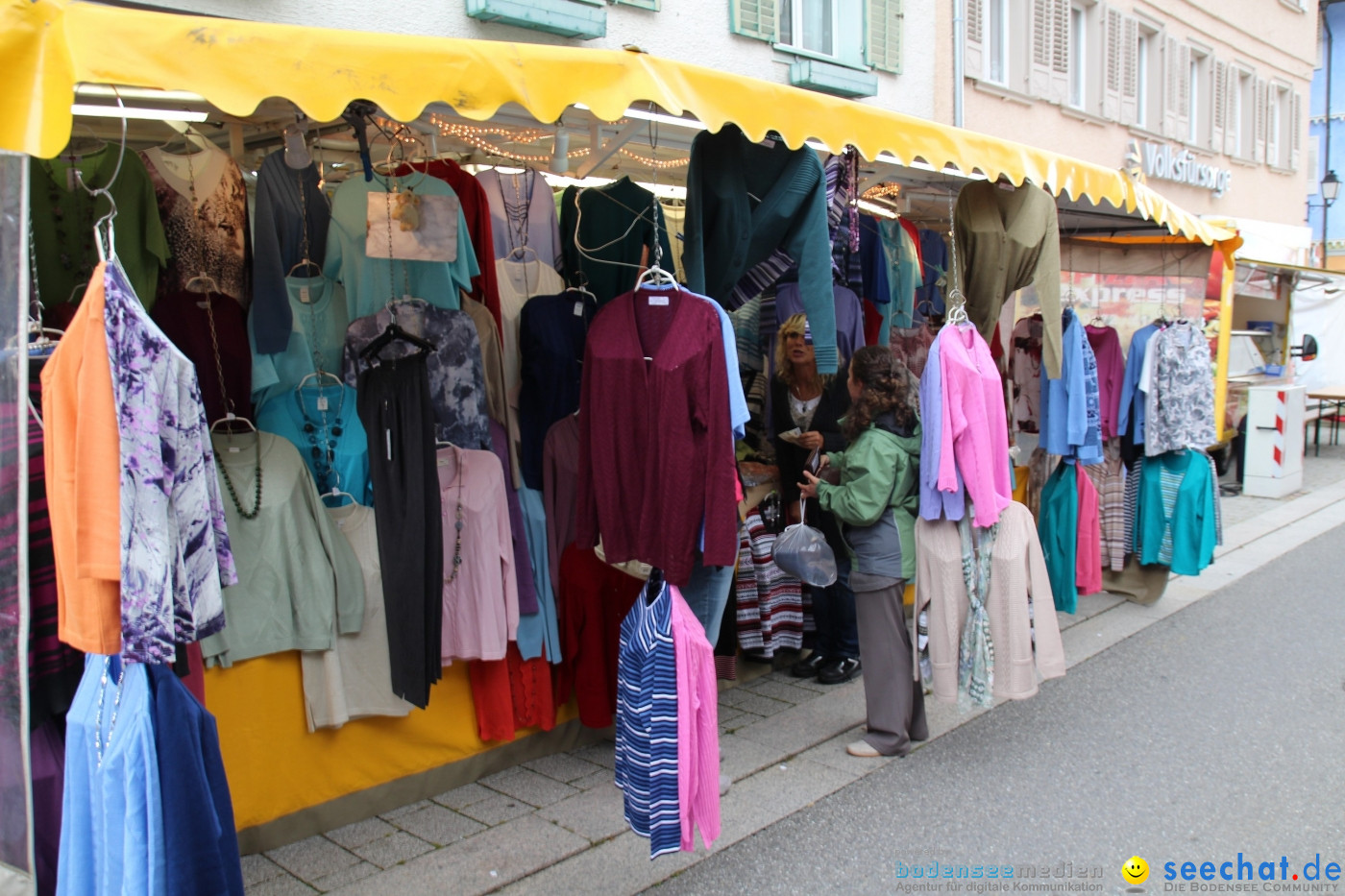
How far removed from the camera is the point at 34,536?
238cm

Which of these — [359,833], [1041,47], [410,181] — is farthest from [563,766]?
[1041,47]

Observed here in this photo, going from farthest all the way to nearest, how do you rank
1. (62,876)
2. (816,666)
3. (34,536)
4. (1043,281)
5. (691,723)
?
(816,666), (1043,281), (691,723), (34,536), (62,876)

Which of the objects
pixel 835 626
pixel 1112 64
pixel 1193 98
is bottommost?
pixel 835 626

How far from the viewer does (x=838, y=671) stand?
5.44m

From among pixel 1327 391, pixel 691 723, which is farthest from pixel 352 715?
pixel 1327 391

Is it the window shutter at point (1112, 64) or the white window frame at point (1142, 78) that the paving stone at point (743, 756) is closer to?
the window shutter at point (1112, 64)

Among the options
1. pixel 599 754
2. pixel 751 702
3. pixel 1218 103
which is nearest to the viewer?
pixel 599 754

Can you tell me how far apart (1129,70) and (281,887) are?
15.7m

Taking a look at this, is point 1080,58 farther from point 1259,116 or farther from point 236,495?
point 236,495

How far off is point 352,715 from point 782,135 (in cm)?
264

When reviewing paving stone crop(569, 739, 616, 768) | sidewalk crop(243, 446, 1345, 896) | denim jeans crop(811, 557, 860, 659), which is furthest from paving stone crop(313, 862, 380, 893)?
denim jeans crop(811, 557, 860, 659)

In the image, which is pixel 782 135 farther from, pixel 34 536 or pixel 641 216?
pixel 34 536

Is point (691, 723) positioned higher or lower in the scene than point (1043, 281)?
lower

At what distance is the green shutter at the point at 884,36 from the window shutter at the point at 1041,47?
2799 millimetres
